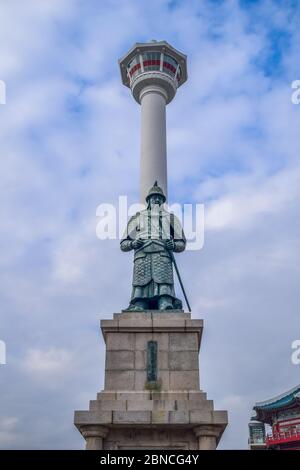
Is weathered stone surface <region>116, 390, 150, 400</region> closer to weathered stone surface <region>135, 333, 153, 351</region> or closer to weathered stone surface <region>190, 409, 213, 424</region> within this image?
weathered stone surface <region>135, 333, 153, 351</region>

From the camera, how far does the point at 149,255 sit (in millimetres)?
16141

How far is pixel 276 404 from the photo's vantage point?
36.5 metres

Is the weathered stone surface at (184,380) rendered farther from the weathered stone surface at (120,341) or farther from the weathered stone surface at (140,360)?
the weathered stone surface at (120,341)

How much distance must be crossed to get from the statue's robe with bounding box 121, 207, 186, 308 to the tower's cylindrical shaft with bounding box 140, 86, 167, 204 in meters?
5.83

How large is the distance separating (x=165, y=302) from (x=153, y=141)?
1238cm

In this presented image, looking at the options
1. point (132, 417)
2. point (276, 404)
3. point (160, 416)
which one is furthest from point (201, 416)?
point (276, 404)

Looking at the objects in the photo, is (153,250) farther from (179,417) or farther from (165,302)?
(179,417)

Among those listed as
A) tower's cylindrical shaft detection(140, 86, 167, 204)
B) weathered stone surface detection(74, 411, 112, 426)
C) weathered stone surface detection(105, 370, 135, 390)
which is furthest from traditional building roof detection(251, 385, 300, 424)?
weathered stone surface detection(74, 411, 112, 426)

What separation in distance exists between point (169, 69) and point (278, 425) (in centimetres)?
2585

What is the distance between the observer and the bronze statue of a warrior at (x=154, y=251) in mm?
15250

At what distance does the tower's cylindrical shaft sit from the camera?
24203mm

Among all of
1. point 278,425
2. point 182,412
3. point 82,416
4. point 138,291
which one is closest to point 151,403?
point 182,412

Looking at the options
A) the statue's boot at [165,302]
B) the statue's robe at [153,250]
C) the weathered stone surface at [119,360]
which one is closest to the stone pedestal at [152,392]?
the weathered stone surface at [119,360]
